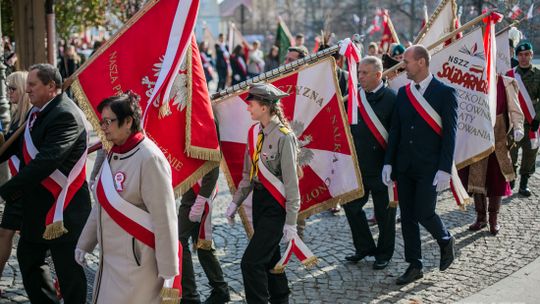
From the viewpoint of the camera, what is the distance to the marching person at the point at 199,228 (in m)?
5.40

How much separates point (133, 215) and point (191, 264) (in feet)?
5.43

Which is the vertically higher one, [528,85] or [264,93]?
[264,93]

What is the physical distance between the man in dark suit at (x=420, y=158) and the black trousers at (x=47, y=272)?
2684 mm

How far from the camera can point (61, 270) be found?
4.90 metres

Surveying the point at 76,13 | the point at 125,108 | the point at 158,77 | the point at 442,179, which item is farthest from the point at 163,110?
the point at 76,13

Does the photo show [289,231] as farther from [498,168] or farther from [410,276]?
[498,168]

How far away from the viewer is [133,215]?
3.80 metres

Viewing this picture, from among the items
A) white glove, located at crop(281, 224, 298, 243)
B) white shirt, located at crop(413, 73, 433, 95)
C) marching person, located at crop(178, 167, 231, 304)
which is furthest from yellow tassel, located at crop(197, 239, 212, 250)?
white shirt, located at crop(413, 73, 433, 95)

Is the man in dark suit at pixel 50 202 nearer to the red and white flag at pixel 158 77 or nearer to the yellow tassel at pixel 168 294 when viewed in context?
the red and white flag at pixel 158 77

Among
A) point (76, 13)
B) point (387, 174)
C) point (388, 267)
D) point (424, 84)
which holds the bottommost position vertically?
point (388, 267)

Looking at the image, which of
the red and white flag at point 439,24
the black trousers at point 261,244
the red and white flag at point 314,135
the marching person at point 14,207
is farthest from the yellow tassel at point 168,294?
the red and white flag at point 439,24

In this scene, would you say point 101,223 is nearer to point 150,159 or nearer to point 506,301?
point 150,159

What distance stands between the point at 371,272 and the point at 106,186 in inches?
128

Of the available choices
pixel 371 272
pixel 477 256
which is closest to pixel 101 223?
pixel 371 272
